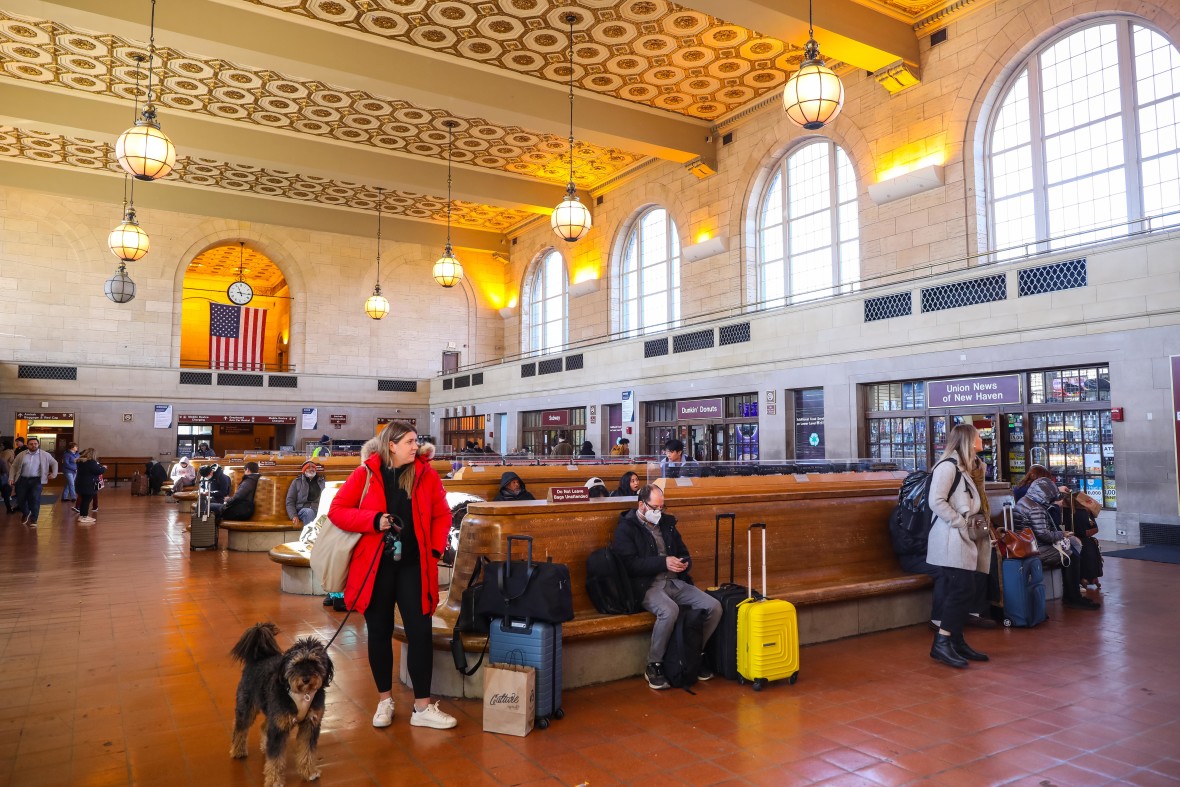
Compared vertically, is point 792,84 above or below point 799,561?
above

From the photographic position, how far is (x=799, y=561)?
4715mm

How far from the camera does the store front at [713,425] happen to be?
14.3 meters

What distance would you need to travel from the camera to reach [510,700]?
3.09 meters

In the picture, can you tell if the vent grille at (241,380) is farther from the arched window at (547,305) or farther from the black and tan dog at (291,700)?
the black and tan dog at (291,700)

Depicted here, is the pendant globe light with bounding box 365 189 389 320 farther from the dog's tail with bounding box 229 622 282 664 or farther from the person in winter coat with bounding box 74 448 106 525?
the dog's tail with bounding box 229 622 282 664

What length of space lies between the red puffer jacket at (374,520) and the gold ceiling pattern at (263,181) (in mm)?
17884

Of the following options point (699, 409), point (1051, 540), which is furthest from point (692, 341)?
point (1051, 540)

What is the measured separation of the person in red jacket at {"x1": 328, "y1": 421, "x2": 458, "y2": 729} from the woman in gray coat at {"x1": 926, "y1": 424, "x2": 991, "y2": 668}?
2.80 m

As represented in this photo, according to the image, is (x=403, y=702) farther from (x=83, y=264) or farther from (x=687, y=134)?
(x=83, y=264)

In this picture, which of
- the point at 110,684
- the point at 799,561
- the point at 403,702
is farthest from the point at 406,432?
the point at 799,561

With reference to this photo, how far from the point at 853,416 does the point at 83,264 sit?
2124cm

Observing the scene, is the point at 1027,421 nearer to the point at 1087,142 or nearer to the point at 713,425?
the point at 1087,142

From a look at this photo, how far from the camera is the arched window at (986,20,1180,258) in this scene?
9.96 metres

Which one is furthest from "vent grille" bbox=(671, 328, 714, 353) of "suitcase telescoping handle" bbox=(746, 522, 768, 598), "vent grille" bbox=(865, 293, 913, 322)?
"suitcase telescoping handle" bbox=(746, 522, 768, 598)
